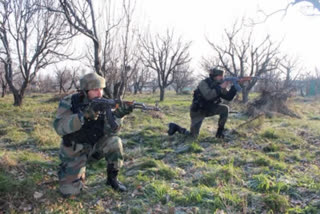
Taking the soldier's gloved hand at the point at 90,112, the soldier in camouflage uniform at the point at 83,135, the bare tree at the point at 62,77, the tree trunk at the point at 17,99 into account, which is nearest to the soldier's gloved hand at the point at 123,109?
the soldier in camouflage uniform at the point at 83,135

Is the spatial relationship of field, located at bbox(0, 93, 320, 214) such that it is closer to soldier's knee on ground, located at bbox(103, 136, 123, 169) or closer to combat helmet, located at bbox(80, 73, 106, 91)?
Answer: soldier's knee on ground, located at bbox(103, 136, 123, 169)

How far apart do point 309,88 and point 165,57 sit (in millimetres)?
32362

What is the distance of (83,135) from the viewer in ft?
10.2

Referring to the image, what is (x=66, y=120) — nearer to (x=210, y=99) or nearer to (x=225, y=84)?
(x=210, y=99)

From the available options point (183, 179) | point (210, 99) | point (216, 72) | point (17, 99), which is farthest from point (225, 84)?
point (17, 99)

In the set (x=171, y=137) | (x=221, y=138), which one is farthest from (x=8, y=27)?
(x=221, y=138)

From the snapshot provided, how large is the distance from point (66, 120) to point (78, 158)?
1.70ft

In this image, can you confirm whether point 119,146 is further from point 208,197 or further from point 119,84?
point 119,84

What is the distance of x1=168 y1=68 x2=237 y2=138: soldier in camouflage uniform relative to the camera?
17.6 ft

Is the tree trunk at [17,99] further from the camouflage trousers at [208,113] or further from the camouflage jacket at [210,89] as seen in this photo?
the camouflage jacket at [210,89]

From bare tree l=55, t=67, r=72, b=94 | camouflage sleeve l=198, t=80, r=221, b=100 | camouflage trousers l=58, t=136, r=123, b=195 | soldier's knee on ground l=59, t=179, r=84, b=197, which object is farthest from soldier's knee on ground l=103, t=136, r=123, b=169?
bare tree l=55, t=67, r=72, b=94

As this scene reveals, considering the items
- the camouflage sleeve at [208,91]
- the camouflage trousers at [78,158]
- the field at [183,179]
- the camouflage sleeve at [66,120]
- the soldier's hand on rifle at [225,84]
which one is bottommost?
the field at [183,179]

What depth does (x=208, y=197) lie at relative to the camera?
9.64 feet

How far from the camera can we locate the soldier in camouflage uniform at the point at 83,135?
2.96m
